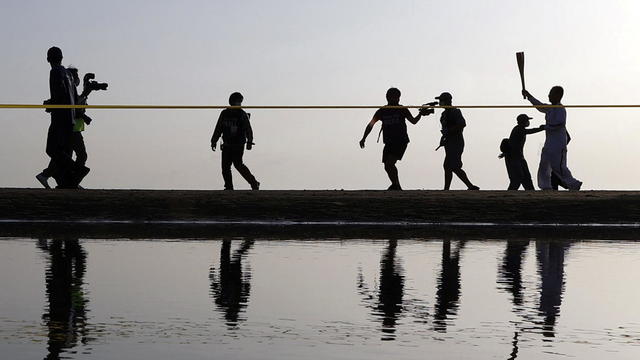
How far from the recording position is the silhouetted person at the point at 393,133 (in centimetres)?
1977

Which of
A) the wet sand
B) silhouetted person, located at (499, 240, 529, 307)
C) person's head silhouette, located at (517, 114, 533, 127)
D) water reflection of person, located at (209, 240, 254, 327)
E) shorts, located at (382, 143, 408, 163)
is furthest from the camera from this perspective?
person's head silhouette, located at (517, 114, 533, 127)

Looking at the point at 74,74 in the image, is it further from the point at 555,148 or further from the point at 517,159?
the point at 517,159

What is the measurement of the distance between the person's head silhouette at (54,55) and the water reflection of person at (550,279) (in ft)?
24.0

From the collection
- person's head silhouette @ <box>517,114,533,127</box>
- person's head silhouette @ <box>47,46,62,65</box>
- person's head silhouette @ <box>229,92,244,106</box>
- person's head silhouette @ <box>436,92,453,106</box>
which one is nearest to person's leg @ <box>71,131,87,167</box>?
person's head silhouette @ <box>47,46,62,65</box>

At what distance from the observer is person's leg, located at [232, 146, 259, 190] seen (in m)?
20.2

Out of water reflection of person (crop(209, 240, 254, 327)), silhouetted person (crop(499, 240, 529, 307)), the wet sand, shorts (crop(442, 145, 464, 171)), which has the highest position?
shorts (crop(442, 145, 464, 171))

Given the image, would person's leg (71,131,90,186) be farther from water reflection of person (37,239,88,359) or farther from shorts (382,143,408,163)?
water reflection of person (37,239,88,359)

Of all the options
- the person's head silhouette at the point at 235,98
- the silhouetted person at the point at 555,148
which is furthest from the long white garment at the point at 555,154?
the person's head silhouette at the point at 235,98

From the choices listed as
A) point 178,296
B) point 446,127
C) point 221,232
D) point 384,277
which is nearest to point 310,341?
point 178,296

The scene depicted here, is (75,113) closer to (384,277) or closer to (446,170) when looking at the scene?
(446,170)

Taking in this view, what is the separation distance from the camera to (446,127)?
21281 mm

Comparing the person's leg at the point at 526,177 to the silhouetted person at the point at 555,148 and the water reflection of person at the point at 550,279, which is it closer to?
the silhouetted person at the point at 555,148

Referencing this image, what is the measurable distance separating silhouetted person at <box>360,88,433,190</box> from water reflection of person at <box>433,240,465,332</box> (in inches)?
287

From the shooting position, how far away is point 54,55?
710 inches
